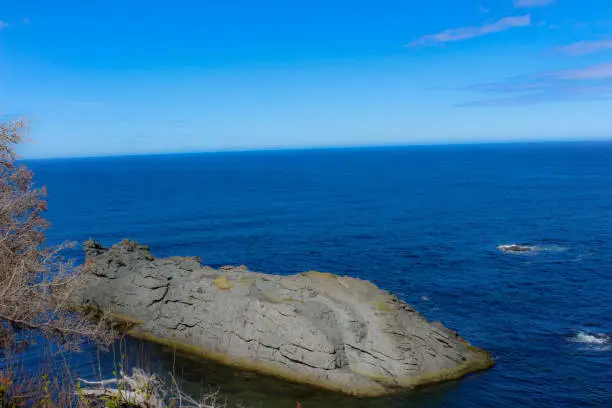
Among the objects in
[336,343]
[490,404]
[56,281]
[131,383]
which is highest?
[56,281]

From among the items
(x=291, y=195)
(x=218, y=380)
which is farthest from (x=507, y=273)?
(x=291, y=195)

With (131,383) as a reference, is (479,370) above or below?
below

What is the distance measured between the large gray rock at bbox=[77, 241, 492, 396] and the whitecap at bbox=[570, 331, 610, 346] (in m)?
10.3

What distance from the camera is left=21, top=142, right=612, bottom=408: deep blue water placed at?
1490 inches

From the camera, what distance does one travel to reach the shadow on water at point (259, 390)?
115 ft

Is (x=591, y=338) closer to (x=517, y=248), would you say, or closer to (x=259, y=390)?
(x=517, y=248)

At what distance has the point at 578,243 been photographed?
76.5 m

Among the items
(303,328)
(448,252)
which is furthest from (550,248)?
(303,328)

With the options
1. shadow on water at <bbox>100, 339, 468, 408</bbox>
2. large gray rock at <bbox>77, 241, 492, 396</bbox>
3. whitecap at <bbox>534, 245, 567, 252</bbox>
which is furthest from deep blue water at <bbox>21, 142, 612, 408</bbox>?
large gray rock at <bbox>77, 241, 492, 396</bbox>

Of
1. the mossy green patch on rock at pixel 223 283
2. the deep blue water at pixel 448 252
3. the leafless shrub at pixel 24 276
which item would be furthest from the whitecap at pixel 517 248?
the leafless shrub at pixel 24 276

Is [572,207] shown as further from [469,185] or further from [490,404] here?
[490,404]

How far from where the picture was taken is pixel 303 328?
40.2 m

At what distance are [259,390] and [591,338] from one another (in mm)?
32033

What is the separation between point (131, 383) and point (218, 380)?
27483 millimetres
